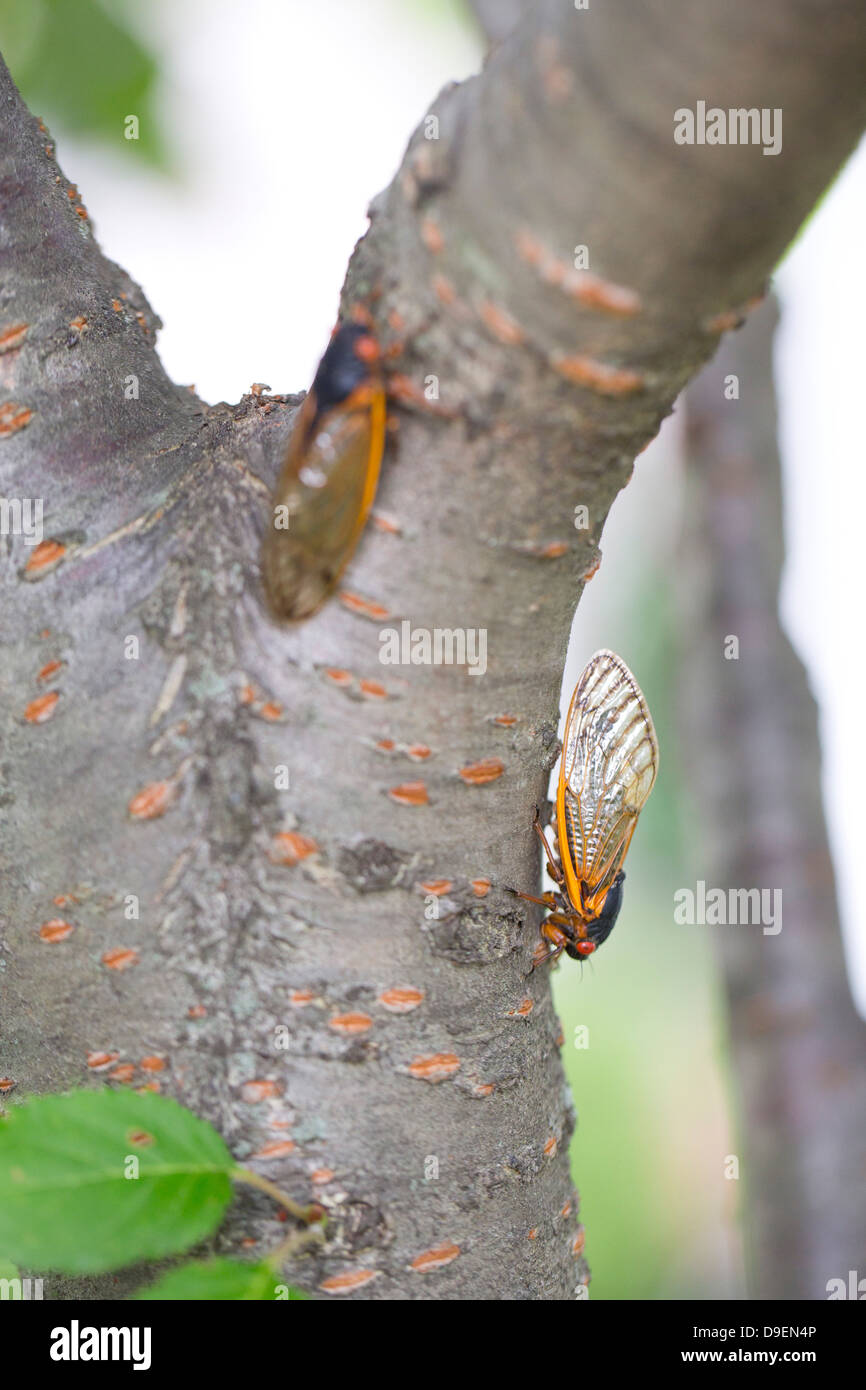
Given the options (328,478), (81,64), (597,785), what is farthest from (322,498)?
(81,64)

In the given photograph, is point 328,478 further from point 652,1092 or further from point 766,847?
point 652,1092

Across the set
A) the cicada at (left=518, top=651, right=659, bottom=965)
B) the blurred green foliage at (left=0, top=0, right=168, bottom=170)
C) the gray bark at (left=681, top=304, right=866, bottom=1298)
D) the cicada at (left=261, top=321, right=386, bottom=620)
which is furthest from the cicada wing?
the blurred green foliage at (left=0, top=0, right=168, bottom=170)

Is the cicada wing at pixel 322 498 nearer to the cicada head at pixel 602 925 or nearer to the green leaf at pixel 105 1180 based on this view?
the green leaf at pixel 105 1180

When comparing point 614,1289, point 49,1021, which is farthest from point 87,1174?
point 614,1289

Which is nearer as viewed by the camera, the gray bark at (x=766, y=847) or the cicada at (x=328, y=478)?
the cicada at (x=328, y=478)

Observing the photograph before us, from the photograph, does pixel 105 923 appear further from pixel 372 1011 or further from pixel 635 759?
pixel 635 759

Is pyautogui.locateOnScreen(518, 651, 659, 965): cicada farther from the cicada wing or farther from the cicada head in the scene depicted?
the cicada wing

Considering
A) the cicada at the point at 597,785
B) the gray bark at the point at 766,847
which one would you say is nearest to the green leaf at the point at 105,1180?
the cicada at the point at 597,785
